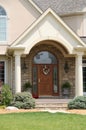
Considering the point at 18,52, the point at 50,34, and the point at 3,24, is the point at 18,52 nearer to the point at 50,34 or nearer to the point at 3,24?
the point at 50,34

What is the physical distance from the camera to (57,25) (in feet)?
93.4

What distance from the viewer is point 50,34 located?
28.4 m

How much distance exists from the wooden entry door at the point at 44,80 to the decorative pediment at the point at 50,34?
301 cm

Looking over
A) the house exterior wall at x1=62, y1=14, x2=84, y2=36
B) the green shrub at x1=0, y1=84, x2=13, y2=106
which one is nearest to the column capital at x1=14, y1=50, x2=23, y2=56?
the green shrub at x1=0, y1=84, x2=13, y2=106

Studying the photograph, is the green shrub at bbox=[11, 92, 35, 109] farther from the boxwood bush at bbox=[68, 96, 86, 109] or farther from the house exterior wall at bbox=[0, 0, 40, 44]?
the house exterior wall at bbox=[0, 0, 40, 44]

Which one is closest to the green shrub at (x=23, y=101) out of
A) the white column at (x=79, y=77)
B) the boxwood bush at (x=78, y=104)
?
the boxwood bush at (x=78, y=104)

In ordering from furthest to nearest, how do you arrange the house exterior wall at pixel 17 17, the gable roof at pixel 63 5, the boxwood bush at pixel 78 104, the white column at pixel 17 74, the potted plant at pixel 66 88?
the gable roof at pixel 63 5 → the potted plant at pixel 66 88 → the house exterior wall at pixel 17 17 → the white column at pixel 17 74 → the boxwood bush at pixel 78 104

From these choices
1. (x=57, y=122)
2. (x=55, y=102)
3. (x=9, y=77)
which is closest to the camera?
(x=57, y=122)

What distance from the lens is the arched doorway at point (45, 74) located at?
3091 centimetres

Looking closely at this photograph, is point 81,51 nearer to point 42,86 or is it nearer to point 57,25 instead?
point 57,25

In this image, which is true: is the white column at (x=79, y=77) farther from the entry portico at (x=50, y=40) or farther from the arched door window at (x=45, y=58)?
the arched door window at (x=45, y=58)

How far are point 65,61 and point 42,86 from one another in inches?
93.6

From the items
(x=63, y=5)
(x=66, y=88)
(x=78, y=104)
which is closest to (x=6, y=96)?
(x=78, y=104)

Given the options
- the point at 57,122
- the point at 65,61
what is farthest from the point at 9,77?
the point at 57,122
